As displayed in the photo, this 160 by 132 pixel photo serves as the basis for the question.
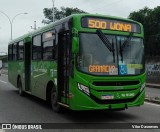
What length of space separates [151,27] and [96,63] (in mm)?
43263

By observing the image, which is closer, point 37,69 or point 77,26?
point 77,26

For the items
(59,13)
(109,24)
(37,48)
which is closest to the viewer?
(109,24)

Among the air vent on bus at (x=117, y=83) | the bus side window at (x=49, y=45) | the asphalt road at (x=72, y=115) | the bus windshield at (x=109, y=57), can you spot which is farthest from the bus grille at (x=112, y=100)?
the bus side window at (x=49, y=45)

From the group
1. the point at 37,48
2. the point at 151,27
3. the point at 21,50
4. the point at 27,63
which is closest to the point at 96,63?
the point at 37,48

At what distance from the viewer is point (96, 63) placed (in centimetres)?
993

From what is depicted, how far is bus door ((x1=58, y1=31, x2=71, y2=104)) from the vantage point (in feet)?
34.4

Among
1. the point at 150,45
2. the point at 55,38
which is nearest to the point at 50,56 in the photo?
the point at 55,38

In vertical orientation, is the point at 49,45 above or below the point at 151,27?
below

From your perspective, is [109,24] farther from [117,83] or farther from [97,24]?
[117,83]

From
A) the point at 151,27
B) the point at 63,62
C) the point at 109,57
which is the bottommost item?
the point at 63,62

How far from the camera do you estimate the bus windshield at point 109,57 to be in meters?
9.86

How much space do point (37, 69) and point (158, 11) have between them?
3991 centimetres

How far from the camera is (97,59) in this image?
9.98 m

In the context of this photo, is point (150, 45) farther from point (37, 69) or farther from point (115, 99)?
point (115, 99)
